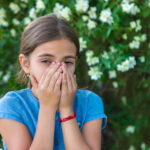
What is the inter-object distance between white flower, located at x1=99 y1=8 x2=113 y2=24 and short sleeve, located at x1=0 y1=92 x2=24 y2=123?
1041 millimetres

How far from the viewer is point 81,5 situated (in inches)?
105

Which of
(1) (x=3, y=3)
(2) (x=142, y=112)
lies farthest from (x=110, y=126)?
(1) (x=3, y=3)

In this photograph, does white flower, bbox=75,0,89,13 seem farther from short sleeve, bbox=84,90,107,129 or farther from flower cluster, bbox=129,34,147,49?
short sleeve, bbox=84,90,107,129

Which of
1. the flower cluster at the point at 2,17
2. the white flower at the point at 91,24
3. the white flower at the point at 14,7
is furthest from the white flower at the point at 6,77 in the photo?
the white flower at the point at 91,24

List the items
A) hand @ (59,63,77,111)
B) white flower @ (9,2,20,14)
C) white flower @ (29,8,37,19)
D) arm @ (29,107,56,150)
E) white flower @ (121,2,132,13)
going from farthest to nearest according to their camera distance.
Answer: white flower @ (9,2,20,14) < white flower @ (29,8,37,19) < white flower @ (121,2,132,13) < hand @ (59,63,77,111) < arm @ (29,107,56,150)

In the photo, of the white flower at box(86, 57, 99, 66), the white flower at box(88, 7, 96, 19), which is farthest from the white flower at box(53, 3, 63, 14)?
the white flower at box(86, 57, 99, 66)

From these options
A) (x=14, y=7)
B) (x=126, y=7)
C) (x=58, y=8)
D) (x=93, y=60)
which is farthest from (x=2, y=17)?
(x=126, y=7)

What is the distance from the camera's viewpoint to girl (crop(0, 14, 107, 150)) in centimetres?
179

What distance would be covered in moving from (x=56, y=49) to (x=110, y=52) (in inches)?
38.8

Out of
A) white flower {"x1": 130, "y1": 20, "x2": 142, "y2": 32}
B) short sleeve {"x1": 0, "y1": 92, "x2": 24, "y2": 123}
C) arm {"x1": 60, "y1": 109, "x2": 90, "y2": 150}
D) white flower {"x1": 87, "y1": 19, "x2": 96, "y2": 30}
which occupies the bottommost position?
arm {"x1": 60, "y1": 109, "x2": 90, "y2": 150}

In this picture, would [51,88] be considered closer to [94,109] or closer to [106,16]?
[94,109]

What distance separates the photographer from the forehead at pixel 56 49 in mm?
1869

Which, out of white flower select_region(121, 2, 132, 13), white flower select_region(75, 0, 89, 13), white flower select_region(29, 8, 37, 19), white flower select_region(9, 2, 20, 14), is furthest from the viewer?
white flower select_region(9, 2, 20, 14)

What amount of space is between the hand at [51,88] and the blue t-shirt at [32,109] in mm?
157
